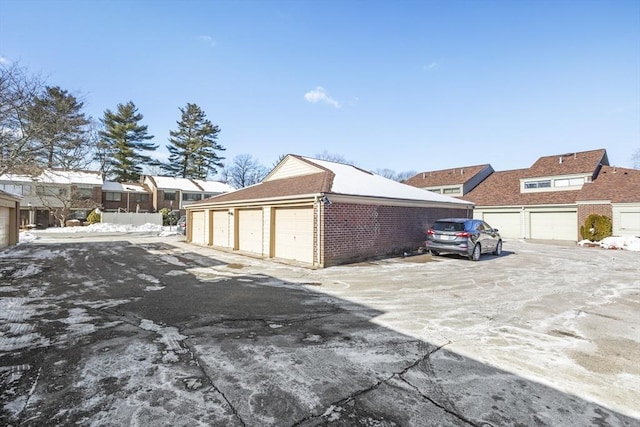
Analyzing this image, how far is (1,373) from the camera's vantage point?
319cm

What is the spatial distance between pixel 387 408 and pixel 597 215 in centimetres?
2334

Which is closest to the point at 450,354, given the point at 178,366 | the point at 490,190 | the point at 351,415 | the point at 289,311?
the point at 351,415

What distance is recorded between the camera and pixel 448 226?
12.0 metres

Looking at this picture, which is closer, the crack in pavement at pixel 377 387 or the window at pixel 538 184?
the crack in pavement at pixel 377 387

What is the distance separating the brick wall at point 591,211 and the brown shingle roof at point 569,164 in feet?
12.0

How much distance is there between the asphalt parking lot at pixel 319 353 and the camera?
2.65 m

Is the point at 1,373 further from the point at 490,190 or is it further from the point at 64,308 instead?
the point at 490,190

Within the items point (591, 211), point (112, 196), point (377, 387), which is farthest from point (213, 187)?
point (377, 387)

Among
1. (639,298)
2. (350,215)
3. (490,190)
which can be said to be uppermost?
(490,190)

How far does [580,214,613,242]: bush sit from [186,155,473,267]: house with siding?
9.54 m

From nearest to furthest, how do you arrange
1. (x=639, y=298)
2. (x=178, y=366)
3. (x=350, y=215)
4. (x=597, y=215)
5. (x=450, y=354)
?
1. (x=178, y=366)
2. (x=450, y=354)
3. (x=639, y=298)
4. (x=350, y=215)
5. (x=597, y=215)

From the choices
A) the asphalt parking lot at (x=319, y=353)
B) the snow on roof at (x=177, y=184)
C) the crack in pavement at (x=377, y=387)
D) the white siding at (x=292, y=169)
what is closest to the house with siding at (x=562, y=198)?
the asphalt parking lot at (x=319, y=353)

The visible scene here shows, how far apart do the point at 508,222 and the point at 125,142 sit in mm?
49000

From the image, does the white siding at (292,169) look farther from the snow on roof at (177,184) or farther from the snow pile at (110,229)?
the snow on roof at (177,184)
